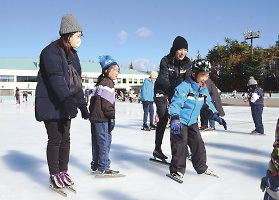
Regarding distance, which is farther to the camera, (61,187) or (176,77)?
(176,77)

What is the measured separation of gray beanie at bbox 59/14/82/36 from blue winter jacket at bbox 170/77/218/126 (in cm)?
111

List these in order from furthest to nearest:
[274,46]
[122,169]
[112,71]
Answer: [274,46] → [122,169] → [112,71]

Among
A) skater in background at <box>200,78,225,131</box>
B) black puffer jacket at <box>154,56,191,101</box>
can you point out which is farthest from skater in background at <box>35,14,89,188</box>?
skater in background at <box>200,78,225,131</box>

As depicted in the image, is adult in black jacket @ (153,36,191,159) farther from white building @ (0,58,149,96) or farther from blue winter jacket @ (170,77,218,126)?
white building @ (0,58,149,96)

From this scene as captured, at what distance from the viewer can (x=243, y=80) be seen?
49188 mm

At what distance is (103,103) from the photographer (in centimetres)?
A: 277

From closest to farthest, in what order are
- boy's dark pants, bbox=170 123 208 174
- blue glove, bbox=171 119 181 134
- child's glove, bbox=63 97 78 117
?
child's glove, bbox=63 97 78 117, blue glove, bbox=171 119 181 134, boy's dark pants, bbox=170 123 208 174

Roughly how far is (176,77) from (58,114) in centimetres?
161

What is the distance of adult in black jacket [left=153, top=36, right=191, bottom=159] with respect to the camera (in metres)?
3.14

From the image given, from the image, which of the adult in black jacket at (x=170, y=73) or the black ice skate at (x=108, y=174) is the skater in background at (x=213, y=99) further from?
the black ice skate at (x=108, y=174)

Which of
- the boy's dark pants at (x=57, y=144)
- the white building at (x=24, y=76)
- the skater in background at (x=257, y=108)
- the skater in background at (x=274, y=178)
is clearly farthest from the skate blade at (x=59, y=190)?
the white building at (x=24, y=76)

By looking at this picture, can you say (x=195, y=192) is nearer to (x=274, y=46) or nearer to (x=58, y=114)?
(x=58, y=114)

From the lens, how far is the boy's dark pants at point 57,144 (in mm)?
2311

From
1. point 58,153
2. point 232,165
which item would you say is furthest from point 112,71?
point 232,165
